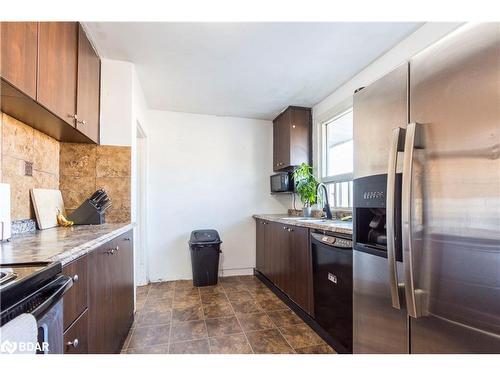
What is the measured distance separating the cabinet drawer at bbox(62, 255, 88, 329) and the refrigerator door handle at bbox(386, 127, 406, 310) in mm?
1300

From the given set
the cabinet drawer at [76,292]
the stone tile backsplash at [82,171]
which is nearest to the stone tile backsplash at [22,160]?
the stone tile backsplash at [82,171]

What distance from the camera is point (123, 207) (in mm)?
2221

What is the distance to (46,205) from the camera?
71.2 inches

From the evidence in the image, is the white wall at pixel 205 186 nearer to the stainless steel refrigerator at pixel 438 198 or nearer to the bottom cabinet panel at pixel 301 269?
the bottom cabinet panel at pixel 301 269

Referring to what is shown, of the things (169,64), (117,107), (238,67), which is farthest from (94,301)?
(238,67)

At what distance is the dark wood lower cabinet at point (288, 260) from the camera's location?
2.19 m

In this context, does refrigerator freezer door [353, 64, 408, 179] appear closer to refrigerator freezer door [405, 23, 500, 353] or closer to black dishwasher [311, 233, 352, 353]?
refrigerator freezer door [405, 23, 500, 353]

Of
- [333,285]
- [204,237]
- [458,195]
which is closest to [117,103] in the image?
[204,237]

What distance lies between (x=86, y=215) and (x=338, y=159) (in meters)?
2.68

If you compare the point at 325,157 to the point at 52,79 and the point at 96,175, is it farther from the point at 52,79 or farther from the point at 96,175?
the point at 52,79

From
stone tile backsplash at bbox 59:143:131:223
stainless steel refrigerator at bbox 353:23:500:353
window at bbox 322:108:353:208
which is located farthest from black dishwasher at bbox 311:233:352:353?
stone tile backsplash at bbox 59:143:131:223

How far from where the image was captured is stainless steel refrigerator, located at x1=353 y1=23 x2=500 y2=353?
75 cm

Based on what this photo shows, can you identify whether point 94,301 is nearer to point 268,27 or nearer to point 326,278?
point 326,278

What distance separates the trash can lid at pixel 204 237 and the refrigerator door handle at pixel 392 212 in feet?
8.14
